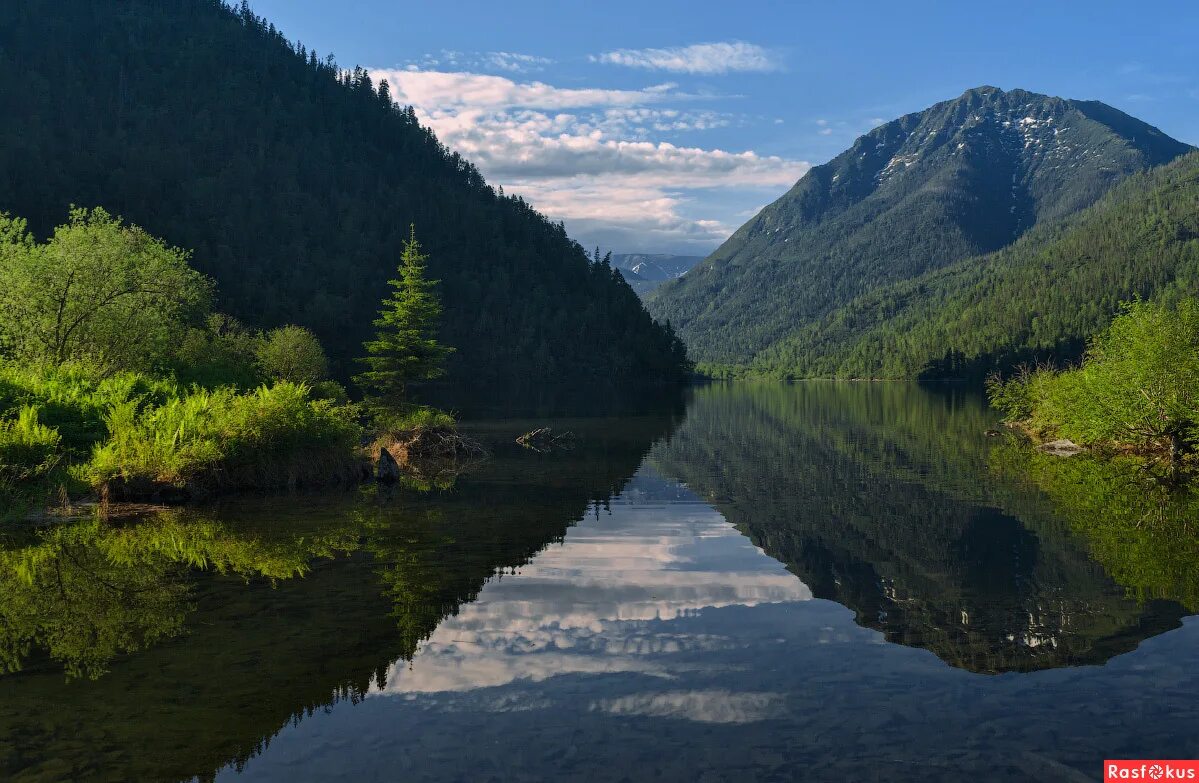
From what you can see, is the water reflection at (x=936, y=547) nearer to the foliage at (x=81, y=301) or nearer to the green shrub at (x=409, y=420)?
the green shrub at (x=409, y=420)

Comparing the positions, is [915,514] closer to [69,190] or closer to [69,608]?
[69,608]

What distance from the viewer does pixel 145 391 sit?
35.7 metres

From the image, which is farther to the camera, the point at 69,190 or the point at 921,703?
the point at 69,190

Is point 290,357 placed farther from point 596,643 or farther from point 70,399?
point 596,643

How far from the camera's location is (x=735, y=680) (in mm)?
13289

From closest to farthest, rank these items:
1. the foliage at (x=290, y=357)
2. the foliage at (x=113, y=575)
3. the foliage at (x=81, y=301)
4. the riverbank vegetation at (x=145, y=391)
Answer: the foliage at (x=113, y=575), the riverbank vegetation at (x=145, y=391), the foliage at (x=81, y=301), the foliage at (x=290, y=357)

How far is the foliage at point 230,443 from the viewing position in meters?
27.8

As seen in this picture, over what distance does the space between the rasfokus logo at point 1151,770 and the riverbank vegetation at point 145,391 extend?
27.0 meters

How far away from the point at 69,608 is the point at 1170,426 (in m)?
45.3

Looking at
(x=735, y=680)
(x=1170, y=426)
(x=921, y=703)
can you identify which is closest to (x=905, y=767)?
(x=921, y=703)

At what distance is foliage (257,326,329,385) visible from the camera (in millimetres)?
69750

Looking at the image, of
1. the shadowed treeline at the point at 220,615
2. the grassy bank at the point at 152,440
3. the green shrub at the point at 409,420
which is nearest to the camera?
the shadowed treeline at the point at 220,615

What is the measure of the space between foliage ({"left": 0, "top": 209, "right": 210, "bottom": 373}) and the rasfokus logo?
146 feet

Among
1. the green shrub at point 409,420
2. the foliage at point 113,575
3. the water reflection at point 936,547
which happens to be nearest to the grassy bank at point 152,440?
the foliage at point 113,575
